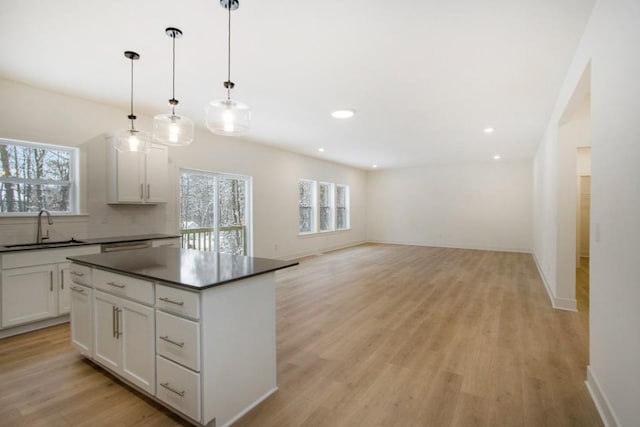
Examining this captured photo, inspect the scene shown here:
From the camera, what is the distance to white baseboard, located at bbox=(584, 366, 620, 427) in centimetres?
168

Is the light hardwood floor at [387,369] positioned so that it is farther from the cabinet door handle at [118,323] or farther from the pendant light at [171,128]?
the pendant light at [171,128]

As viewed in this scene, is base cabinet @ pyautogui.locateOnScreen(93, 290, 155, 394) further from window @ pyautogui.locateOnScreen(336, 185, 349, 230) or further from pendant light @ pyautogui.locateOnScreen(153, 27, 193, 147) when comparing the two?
window @ pyautogui.locateOnScreen(336, 185, 349, 230)

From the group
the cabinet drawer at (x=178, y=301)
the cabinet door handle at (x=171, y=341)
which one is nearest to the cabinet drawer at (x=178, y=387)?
the cabinet door handle at (x=171, y=341)

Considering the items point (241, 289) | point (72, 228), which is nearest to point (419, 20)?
point (241, 289)

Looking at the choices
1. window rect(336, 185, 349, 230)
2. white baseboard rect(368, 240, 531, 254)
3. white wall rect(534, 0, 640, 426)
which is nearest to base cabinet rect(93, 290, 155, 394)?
white wall rect(534, 0, 640, 426)

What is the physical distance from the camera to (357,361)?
8.15 ft

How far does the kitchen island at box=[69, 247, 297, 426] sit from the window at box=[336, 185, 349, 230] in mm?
7329

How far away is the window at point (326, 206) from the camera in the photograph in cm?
863

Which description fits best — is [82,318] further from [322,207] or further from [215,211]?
[322,207]

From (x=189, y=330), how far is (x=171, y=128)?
1.73 m

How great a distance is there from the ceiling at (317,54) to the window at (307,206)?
340 cm

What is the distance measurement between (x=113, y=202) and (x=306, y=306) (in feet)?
9.44

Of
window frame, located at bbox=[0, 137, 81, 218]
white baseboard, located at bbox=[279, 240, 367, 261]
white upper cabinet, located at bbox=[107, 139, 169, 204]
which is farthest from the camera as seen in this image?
white baseboard, located at bbox=[279, 240, 367, 261]

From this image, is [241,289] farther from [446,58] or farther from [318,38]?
[446,58]
